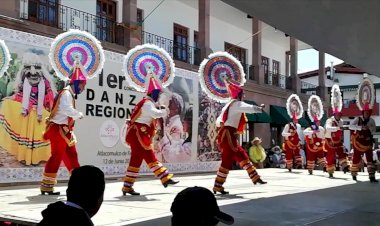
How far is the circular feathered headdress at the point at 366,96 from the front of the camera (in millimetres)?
11633

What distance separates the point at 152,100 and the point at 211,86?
1.29 meters

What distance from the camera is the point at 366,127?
11125 mm

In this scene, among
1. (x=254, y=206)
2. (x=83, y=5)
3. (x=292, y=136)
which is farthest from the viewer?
(x=83, y=5)

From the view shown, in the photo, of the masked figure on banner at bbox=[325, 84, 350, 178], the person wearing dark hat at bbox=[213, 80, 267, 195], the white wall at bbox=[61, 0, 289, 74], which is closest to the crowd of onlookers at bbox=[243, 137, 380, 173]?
the masked figure on banner at bbox=[325, 84, 350, 178]

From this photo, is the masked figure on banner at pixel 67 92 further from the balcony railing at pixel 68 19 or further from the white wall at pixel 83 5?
the white wall at pixel 83 5

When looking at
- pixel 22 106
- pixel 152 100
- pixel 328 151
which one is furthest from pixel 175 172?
pixel 152 100

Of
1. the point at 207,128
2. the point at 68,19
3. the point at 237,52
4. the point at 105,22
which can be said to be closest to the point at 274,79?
the point at 237,52

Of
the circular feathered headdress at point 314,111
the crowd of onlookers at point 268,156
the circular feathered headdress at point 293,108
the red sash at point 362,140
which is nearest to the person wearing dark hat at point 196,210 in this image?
the red sash at point 362,140

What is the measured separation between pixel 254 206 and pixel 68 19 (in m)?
10.5

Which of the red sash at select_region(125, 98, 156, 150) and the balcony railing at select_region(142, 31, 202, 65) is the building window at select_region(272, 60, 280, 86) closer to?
the balcony railing at select_region(142, 31, 202, 65)

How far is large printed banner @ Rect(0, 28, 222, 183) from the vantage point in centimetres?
995

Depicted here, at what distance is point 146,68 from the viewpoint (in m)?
8.71

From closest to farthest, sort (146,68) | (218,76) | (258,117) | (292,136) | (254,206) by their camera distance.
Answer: (254,206) → (146,68) → (218,76) → (292,136) → (258,117)

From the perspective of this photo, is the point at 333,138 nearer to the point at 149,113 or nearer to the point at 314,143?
the point at 314,143
